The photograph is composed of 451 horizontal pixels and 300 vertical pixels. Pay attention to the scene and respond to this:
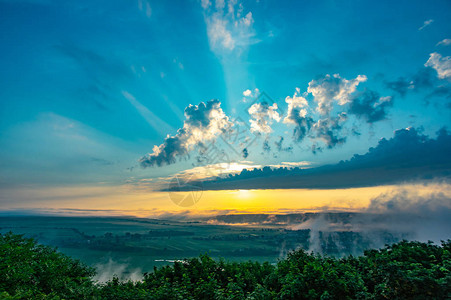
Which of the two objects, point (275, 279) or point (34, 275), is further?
point (34, 275)

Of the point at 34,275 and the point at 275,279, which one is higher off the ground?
the point at 34,275

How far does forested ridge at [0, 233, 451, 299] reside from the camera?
1159 cm

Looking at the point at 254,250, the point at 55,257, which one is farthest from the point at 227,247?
the point at 55,257

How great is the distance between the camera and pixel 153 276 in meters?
17.0

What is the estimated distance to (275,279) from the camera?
1470 cm

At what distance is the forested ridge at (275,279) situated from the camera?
11586mm

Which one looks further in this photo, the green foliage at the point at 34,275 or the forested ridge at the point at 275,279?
the green foliage at the point at 34,275

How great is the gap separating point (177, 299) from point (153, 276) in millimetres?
5870

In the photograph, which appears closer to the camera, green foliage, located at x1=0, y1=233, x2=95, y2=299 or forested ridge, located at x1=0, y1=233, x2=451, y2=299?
forested ridge, located at x1=0, y1=233, x2=451, y2=299

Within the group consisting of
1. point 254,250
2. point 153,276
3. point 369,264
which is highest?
point 369,264

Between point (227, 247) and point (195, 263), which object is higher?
point (195, 263)

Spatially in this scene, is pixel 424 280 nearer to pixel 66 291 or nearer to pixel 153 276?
pixel 153 276

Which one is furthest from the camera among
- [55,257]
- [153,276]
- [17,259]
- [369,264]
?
[55,257]

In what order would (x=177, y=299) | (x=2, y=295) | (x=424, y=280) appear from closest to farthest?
(x=2, y=295) < (x=424, y=280) < (x=177, y=299)
